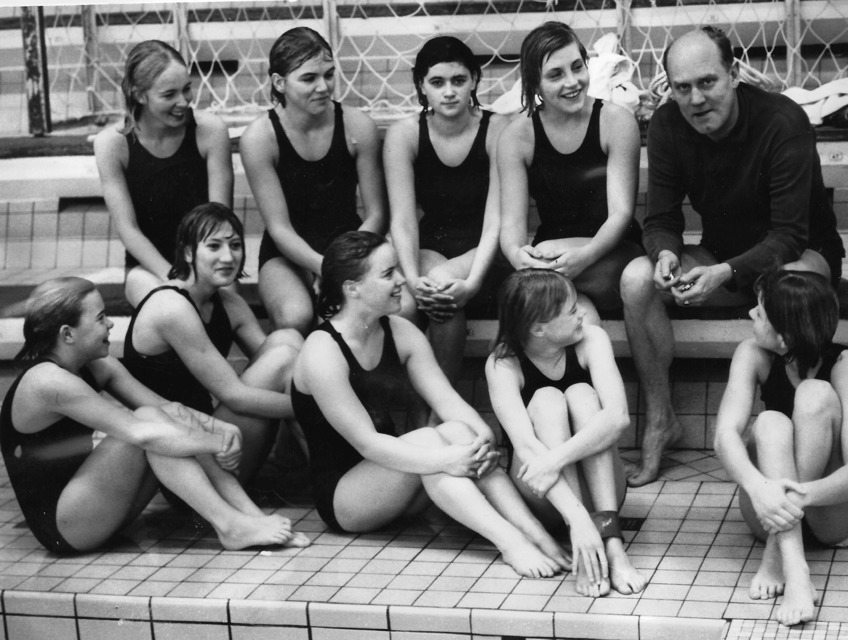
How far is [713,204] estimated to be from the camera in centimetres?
293

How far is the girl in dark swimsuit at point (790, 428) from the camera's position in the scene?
7.64 feet

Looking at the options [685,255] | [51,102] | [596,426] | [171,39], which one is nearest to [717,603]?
[596,426]

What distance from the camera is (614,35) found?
284 centimetres

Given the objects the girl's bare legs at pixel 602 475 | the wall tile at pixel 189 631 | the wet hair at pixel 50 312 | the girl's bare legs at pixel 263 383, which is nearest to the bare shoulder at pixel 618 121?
the girl's bare legs at pixel 602 475

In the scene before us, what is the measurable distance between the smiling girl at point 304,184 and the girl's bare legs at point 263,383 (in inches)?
6.0

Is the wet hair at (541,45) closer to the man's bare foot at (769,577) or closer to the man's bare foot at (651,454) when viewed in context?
the man's bare foot at (651,454)

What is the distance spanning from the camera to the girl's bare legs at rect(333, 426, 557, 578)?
2.51m

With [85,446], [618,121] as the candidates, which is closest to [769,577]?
[618,121]

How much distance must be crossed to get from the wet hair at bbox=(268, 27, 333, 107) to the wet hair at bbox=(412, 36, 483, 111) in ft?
0.75

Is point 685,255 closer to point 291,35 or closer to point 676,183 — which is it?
point 676,183

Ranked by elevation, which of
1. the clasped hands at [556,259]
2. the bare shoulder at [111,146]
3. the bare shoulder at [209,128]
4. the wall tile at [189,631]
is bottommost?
the wall tile at [189,631]

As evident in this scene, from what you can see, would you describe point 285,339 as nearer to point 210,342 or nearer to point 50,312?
point 210,342

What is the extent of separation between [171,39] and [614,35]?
1.09 meters

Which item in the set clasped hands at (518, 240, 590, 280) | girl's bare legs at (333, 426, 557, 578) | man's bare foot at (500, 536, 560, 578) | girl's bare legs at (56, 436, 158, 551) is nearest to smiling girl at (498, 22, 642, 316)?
clasped hands at (518, 240, 590, 280)
